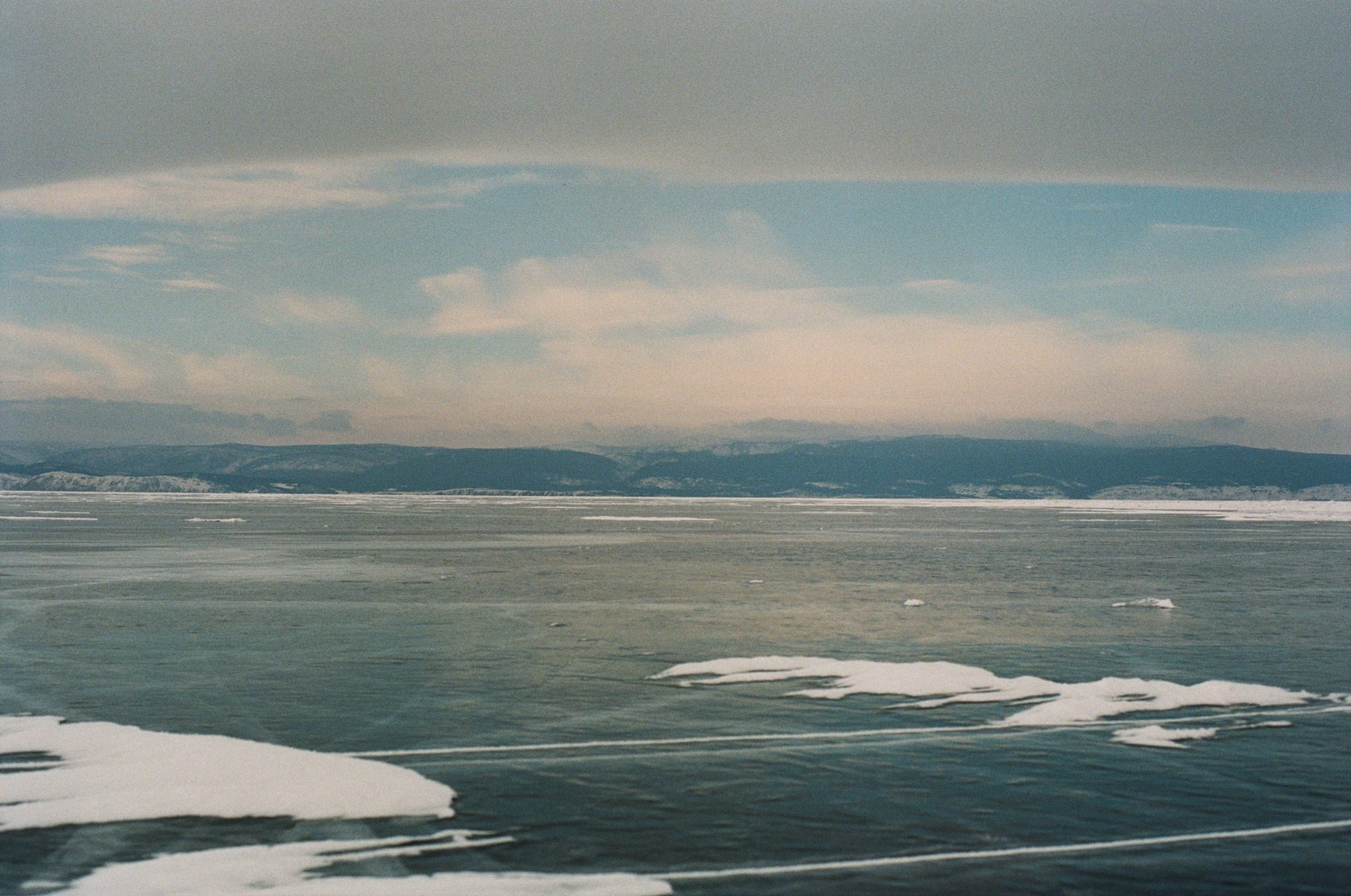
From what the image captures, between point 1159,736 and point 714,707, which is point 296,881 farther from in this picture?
point 1159,736

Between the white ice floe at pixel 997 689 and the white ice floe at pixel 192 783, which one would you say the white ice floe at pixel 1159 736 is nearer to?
the white ice floe at pixel 997 689

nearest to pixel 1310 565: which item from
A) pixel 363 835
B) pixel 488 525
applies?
pixel 363 835

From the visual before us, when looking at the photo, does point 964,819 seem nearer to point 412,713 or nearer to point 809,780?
point 809,780

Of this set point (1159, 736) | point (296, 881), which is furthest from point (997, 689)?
point (296, 881)

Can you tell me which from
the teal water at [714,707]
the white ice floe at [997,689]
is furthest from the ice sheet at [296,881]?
the white ice floe at [997,689]

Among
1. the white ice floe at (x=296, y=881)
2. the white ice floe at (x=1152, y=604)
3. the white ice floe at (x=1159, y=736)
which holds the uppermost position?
the white ice floe at (x=1152, y=604)
